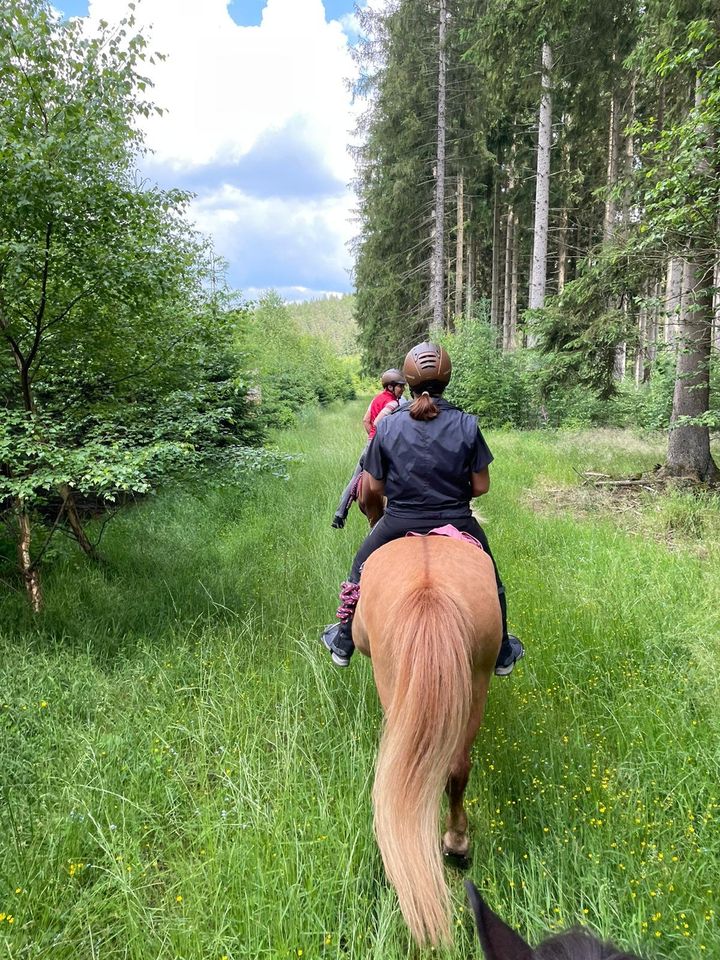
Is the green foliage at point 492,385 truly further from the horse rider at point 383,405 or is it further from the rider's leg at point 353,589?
the rider's leg at point 353,589

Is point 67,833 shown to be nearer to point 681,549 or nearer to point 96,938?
point 96,938

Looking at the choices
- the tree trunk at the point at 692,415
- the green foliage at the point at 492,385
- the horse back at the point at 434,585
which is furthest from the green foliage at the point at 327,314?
the horse back at the point at 434,585

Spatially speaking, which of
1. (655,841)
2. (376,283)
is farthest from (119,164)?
(376,283)

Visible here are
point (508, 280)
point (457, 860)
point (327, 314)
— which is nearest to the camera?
point (457, 860)

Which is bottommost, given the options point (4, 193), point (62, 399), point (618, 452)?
point (618, 452)

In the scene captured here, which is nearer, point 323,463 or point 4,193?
point 4,193

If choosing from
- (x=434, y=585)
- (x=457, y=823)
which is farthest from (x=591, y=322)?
(x=457, y=823)

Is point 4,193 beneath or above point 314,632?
above

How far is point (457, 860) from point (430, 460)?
69.1 inches

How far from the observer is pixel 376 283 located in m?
20.5

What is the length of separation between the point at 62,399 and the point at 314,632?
9.85 ft

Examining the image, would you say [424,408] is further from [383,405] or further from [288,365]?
[288,365]

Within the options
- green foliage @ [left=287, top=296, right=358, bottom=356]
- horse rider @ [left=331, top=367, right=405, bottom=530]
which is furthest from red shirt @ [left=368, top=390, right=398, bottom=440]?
green foliage @ [left=287, top=296, right=358, bottom=356]

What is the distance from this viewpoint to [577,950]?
0.83 m
